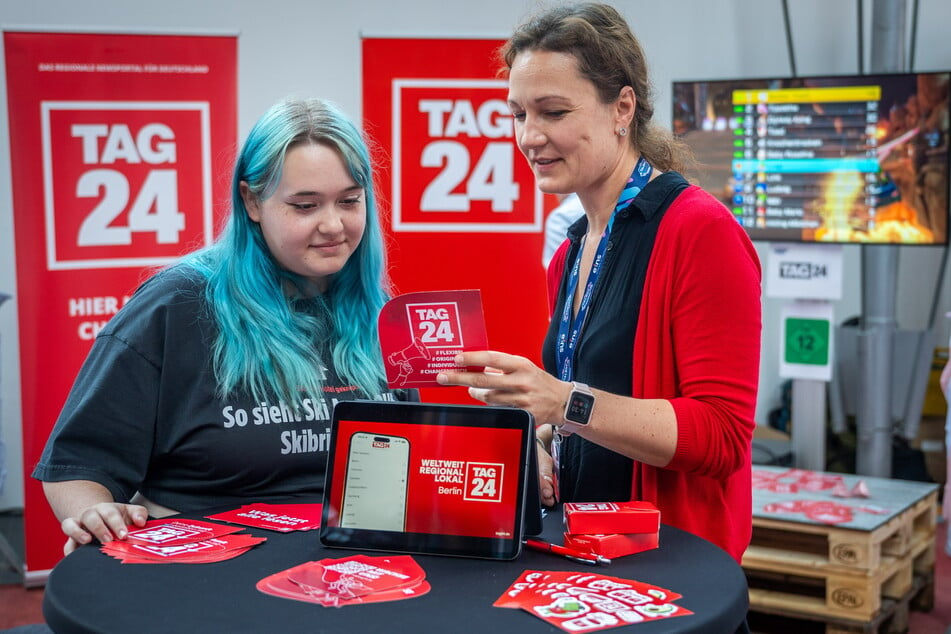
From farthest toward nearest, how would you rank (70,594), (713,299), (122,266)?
(122,266) < (713,299) < (70,594)

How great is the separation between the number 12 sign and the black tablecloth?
254 cm

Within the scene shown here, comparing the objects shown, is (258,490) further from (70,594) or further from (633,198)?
(633,198)

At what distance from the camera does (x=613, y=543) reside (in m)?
1.42

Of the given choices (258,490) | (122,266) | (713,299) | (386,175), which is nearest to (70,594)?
(258,490)

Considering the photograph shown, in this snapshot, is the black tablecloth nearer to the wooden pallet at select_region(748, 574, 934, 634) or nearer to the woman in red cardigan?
the woman in red cardigan

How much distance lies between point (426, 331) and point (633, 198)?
0.52 meters

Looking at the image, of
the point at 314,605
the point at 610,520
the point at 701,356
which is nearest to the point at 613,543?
the point at 610,520

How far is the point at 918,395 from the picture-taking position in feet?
15.8

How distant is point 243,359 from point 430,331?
460mm

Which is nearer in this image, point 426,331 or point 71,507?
point 426,331

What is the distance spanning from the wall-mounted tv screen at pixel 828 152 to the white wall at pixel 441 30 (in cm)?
132

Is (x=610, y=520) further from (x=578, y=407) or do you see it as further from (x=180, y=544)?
(x=180, y=544)

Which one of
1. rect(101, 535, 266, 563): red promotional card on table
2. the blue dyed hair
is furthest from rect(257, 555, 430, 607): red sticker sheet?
the blue dyed hair

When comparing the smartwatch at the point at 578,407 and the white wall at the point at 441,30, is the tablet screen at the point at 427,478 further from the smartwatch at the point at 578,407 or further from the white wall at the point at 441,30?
the white wall at the point at 441,30
